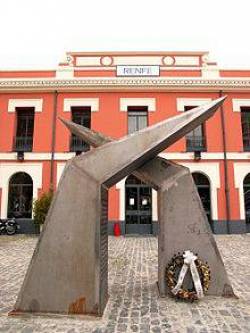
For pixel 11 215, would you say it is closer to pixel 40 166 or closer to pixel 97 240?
pixel 40 166

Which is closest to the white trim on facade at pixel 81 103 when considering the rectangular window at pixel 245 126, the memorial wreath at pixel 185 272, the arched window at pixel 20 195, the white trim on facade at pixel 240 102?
the arched window at pixel 20 195

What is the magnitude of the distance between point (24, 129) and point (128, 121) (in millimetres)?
5581

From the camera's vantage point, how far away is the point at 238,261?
8.41 m

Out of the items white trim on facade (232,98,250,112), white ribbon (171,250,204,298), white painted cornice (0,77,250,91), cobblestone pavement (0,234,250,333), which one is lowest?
cobblestone pavement (0,234,250,333)

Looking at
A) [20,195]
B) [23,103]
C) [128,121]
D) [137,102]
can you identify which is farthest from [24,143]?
[137,102]

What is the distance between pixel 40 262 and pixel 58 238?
0.42 meters

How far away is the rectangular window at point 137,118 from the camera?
16.6 m

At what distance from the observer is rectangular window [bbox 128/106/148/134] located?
653 inches

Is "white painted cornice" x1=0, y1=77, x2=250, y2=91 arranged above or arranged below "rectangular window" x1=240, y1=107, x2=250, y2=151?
above

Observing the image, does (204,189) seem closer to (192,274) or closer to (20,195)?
(20,195)

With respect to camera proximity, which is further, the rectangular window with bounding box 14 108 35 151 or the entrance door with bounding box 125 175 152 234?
the rectangular window with bounding box 14 108 35 151

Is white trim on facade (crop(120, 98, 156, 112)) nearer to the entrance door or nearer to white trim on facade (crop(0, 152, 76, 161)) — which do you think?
white trim on facade (crop(0, 152, 76, 161))

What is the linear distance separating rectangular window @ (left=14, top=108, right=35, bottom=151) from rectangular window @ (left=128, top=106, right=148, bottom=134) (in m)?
5.24


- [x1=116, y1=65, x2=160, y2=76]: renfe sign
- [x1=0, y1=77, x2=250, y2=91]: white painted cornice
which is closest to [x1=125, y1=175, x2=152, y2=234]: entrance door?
[x1=0, y1=77, x2=250, y2=91]: white painted cornice
